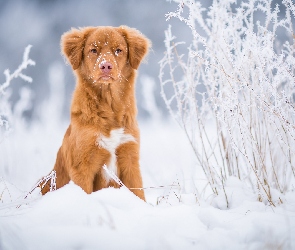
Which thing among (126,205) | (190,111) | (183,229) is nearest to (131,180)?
(190,111)

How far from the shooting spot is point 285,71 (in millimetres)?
1950

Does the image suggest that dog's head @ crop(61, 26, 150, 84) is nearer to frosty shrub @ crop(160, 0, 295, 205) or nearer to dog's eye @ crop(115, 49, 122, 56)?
dog's eye @ crop(115, 49, 122, 56)

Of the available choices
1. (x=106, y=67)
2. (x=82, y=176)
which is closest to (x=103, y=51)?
(x=106, y=67)

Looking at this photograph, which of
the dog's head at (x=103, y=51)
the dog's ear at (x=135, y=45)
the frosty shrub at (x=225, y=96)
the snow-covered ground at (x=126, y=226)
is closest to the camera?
the snow-covered ground at (x=126, y=226)

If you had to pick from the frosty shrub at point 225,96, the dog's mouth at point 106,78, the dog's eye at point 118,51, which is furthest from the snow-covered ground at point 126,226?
the dog's eye at point 118,51

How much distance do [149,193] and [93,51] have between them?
1735 mm

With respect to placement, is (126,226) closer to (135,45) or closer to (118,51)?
(118,51)

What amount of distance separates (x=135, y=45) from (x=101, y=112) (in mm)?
699

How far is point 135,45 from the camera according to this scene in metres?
3.13

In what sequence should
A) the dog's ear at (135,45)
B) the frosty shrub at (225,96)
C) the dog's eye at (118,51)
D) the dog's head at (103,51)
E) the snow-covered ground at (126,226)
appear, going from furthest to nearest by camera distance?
the dog's ear at (135,45) < the dog's eye at (118,51) < the dog's head at (103,51) < the frosty shrub at (225,96) < the snow-covered ground at (126,226)

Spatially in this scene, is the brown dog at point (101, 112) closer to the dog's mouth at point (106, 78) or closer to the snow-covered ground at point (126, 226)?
the dog's mouth at point (106, 78)

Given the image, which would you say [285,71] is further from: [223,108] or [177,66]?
[177,66]

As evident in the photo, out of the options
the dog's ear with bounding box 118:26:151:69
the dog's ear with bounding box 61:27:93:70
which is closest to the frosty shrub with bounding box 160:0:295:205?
the dog's ear with bounding box 118:26:151:69

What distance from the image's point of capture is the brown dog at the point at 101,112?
105 inches
